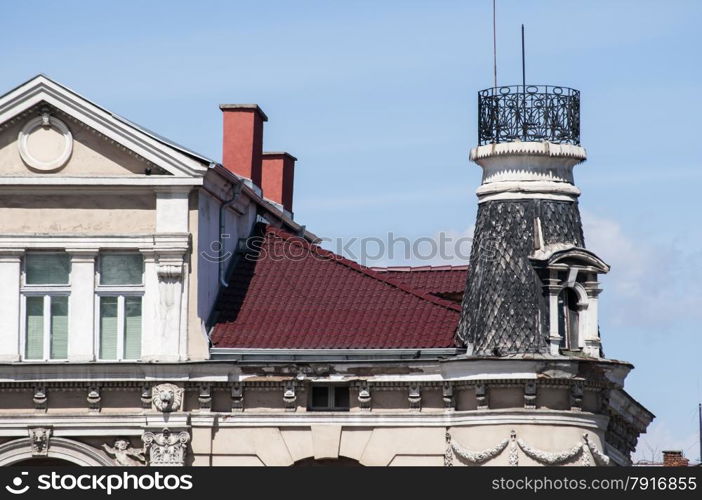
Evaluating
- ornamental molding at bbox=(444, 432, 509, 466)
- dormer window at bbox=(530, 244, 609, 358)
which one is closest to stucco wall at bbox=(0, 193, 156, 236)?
ornamental molding at bbox=(444, 432, 509, 466)

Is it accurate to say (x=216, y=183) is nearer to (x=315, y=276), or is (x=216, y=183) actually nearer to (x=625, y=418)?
(x=315, y=276)

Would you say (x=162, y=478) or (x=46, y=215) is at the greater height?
(x=46, y=215)

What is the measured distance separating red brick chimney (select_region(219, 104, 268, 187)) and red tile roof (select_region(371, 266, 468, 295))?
3.79 m

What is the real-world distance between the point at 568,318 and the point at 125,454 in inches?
372

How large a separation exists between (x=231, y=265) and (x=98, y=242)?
3.63m

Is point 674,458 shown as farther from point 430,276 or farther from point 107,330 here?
point 107,330

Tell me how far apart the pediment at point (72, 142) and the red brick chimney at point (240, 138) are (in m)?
6.24

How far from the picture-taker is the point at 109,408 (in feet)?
179

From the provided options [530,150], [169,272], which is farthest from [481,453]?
[169,272]

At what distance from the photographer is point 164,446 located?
54312 millimetres

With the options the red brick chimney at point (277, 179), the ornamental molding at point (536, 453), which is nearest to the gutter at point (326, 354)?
the ornamental molding at point (536, 453)

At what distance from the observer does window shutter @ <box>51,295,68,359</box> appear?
55219 millimetres

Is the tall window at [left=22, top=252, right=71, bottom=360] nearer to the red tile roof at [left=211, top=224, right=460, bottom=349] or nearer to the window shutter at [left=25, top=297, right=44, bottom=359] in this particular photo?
the window shutter at [left=25, top=297, right=44, bottom=359]

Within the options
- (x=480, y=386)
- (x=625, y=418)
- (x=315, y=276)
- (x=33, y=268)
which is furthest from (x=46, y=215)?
(x=625, y=418)
